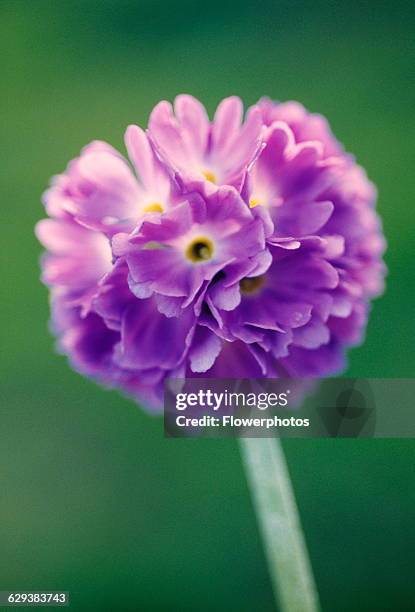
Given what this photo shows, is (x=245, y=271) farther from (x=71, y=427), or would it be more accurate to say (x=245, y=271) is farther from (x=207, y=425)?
(x=71, y=427)

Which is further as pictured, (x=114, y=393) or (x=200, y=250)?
(x=114, y=393)

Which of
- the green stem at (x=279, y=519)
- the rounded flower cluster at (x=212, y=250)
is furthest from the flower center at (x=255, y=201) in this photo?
the green stem at (x=279, y=519)

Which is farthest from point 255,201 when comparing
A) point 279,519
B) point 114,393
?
point 114,393

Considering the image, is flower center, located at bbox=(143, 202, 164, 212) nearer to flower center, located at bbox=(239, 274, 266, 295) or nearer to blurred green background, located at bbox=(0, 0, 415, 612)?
flower center, located at bbox=(239, 274, 266, 295)

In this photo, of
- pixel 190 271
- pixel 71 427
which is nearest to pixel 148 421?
pixel 71 427

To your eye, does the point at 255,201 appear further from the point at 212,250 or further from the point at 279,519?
the point at 279,519

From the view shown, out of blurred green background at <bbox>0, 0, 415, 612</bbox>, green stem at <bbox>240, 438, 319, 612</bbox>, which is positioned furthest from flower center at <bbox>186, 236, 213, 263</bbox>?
blurred green background at <bbox>0, 0, 415, 612</bbox>
